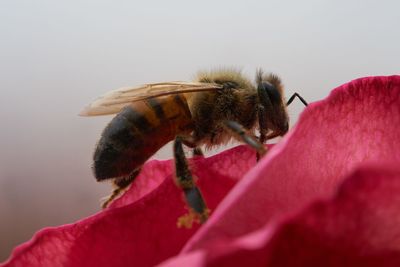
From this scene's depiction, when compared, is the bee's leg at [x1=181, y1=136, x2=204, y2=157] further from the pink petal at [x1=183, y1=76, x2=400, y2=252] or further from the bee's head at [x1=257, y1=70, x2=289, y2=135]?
the pink petal at [x1=183, y1=76, x2=400, y2=252]

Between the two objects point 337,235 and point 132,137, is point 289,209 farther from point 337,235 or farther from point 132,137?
point 132,137

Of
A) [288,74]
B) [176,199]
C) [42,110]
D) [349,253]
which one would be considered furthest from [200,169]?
[42,110]

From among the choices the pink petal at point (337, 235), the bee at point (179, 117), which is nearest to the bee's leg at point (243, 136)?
the bee at point (179, 117)

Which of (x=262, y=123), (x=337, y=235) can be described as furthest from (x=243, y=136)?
(x=337, y=235)

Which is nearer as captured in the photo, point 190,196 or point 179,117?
point 190,196

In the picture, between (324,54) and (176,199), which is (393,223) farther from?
(324,54)
